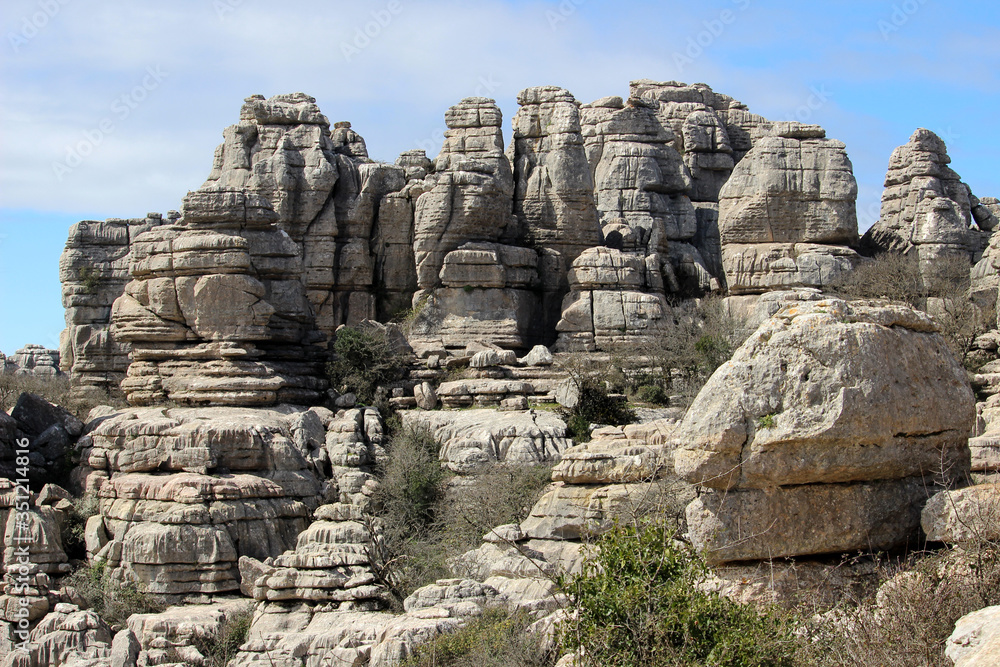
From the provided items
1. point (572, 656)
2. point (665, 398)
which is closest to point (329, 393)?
point (665, 398)

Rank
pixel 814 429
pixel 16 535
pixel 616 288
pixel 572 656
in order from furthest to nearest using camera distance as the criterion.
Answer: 1. pixel 616 288
2. pixel 16 535
3. pixel 572 656
4. pixel 814 429

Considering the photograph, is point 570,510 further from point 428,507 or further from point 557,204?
point 557,204

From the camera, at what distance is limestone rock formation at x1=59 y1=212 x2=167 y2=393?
3656 centimetres

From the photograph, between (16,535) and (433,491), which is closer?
(16,535)

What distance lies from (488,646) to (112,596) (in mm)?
11438

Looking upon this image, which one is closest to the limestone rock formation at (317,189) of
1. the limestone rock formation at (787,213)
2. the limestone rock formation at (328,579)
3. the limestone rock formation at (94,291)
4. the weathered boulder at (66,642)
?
the limestone rock formation at (94,291)

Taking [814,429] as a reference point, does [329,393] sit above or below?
above

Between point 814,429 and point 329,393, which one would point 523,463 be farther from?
point 814,429

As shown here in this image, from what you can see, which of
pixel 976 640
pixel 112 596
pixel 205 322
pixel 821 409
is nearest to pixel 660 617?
pixel 821 409

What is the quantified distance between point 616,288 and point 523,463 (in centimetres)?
1132

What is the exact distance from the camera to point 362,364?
98.9ft

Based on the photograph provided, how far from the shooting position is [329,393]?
29656 mm

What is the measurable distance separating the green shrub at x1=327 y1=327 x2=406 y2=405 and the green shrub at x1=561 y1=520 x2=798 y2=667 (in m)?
20.1

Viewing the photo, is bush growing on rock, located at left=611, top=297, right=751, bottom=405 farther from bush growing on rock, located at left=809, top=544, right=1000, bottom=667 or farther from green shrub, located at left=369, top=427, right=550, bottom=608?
bush growing on rock, located at left=809, top=544, right=1000, bottom=667
